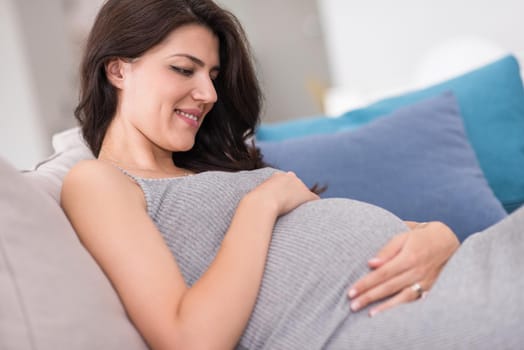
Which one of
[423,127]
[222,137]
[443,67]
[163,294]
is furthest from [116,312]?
[443,67]

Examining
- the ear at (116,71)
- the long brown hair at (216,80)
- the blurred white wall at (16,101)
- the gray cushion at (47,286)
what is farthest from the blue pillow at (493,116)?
the blurred white wall at (16,101)

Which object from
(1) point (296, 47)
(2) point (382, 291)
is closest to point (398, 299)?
(2) point (382, 291)

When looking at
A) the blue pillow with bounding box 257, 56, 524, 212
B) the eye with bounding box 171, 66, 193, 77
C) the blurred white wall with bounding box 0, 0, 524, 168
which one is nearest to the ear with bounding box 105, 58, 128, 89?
the eye with bounding box 171, 66, 193, 77

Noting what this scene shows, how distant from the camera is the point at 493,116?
188 centimetres

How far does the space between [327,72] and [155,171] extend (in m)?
4.61

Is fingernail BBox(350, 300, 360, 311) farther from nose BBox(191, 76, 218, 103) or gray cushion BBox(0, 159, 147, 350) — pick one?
nose BBox(191, 76, 218, 103)

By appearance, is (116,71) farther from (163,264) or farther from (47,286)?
(47,286)

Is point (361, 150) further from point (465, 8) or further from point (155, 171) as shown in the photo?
point (465, 8)

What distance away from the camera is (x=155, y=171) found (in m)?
1.43

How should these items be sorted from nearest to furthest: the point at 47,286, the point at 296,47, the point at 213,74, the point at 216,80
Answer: the point at 47,286 → the point at 213,74 → the point at 216,80 → the point at 296,47

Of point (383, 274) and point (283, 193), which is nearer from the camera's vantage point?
point (383, 274)

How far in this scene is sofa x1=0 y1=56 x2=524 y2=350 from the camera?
2.83 ft

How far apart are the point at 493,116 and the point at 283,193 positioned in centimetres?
94

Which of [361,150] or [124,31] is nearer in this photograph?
[124,31]
